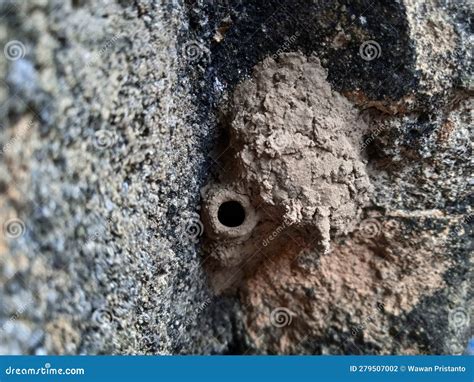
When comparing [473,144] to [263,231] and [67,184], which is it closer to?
[263,231]

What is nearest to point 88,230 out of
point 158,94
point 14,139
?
point 14,139

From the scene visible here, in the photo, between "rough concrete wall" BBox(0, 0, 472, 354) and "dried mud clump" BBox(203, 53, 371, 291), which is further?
"dried mud clump" BBox(203, 53, 371, 291)

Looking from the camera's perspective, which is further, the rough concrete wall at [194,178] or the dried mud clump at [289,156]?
the dried mud clump at [289,156]

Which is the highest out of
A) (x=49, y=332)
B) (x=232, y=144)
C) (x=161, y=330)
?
(x=232, y=144)
